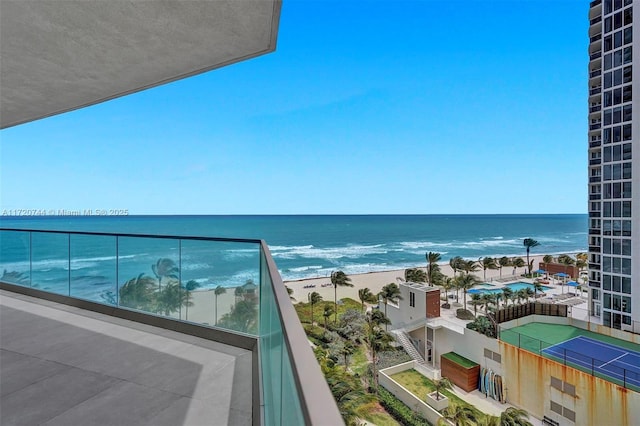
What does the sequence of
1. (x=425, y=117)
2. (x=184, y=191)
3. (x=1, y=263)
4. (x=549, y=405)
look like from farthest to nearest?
(x=184, y=191) → (x=425, y=117) → (x=549, y=405) → (x=1, y=263)

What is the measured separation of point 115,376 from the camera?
103 inches

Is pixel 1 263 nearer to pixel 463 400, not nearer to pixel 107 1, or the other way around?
pixel 107 1

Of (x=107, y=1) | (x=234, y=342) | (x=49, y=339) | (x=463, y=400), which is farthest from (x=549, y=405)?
(x=107, y=1)

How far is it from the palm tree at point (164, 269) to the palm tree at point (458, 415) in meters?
12.7

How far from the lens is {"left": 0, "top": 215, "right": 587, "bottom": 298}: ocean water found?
357cm

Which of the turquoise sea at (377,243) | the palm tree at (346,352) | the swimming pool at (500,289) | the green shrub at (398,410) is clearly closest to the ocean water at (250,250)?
the turquoise sea at (377,243)

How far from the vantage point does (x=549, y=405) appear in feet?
41.7

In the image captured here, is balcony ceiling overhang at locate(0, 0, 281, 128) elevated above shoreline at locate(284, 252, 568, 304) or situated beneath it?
elevated above

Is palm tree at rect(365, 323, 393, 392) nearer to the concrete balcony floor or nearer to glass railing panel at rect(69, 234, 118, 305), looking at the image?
glass railing panel at rect(69, 234, 118, 305)

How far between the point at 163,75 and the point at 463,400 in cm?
1631

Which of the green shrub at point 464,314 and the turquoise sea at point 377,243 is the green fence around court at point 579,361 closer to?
the green shrub at point 464,314

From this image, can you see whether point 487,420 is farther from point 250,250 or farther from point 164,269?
point 164,269

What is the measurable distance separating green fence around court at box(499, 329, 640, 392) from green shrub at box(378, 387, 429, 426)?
5313 mm

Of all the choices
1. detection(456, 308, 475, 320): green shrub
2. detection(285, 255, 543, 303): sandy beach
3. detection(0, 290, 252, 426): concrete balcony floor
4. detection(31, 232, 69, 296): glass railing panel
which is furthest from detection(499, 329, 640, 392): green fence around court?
detection(31, 232, 69, 296): glass railing panel
